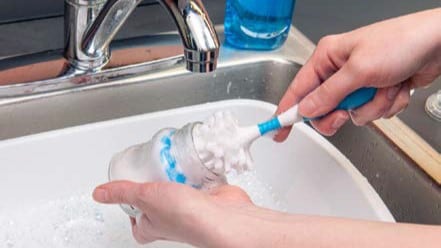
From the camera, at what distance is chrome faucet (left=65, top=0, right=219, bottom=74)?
580 mm

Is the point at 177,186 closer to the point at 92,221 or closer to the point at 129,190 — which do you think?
the point at 129,190

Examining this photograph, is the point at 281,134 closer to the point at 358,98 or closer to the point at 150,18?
the point at 358,98

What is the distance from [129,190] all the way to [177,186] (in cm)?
5

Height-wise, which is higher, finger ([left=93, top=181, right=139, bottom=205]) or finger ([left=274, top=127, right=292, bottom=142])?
finger ([left=274, top=127, right=292, bottom=142])

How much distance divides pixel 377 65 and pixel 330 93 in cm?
5

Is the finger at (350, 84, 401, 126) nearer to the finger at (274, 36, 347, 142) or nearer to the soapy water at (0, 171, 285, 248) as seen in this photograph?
the finger at (274, 36, 347, 142)

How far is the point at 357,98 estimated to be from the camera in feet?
1.90

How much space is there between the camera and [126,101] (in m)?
0.74

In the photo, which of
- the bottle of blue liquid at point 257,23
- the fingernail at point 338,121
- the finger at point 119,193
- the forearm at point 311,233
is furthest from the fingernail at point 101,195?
the bottle of blue liquid at point 257,23


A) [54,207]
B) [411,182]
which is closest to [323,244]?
[411,182]

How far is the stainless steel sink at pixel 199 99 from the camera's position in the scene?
2.14ft

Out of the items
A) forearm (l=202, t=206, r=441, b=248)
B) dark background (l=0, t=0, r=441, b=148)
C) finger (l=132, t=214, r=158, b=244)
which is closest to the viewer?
forearm (l=202, t=206, r=441, b=248)

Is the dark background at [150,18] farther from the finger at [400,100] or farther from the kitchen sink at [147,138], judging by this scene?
the finger at [400,100]

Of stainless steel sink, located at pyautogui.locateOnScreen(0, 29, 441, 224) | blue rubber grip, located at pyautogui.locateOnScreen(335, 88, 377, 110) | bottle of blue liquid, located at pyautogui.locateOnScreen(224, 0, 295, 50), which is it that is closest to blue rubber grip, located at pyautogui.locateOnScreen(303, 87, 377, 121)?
blue rubber grip, located at pyautogui.locateOnScreen(335, 88, 377, 110)
